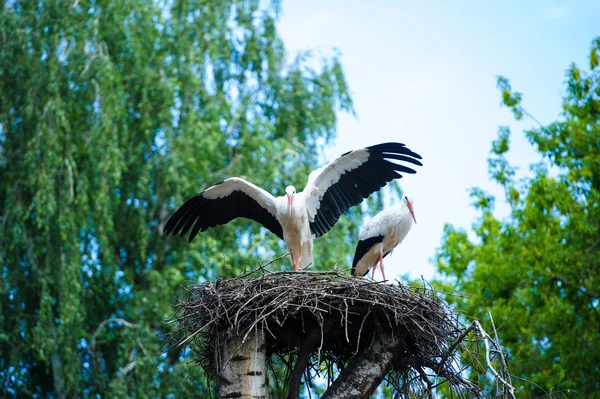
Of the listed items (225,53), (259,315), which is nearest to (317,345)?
(259,315)

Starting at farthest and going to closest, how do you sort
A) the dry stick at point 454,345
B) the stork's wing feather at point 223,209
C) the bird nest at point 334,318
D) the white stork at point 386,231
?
the stork's wing feather at point 223,209, the white stork at point 386,231, the bird nest at point 334,318, the dry stick at point 454,345

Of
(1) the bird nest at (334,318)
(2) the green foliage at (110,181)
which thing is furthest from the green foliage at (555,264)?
(1) the bird nest at (334,318)

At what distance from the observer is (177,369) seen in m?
13.6

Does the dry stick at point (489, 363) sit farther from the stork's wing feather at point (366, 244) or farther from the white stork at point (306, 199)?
the stork's wing feather at point (366, 244)

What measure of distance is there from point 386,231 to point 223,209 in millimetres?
1685

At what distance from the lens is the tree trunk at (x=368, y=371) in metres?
6.55

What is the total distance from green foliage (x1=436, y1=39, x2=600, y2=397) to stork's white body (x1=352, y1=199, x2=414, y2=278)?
522cm

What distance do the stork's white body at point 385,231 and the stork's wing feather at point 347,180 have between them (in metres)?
0.28

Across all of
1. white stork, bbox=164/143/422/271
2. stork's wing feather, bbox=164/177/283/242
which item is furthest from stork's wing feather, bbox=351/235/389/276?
stork's wing feather, bbox=164/177/283/242

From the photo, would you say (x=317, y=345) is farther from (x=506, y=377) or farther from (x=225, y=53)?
(x=225, y=53)

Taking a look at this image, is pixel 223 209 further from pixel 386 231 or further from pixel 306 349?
pixel 306 349

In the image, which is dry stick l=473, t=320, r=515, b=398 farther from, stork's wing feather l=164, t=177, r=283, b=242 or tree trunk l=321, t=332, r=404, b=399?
stork's wing feather l=164, t=177, r=283, b=242

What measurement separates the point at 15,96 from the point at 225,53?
166 inches

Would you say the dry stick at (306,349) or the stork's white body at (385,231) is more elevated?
the stork's white body at (385,231)
